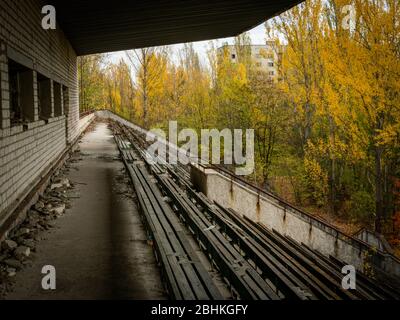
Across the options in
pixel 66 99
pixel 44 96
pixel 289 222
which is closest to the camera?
pixel 44 96

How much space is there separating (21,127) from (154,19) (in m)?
6.64

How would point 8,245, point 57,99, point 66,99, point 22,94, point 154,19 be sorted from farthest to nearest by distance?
point 66,99, point 57,99, point 154,19, point 22,94, point 8,245

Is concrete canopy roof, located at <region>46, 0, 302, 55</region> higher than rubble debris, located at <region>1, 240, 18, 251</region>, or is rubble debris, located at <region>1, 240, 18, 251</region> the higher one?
concrete canopy roof, located at <region>46, 0, 302, 55</region>

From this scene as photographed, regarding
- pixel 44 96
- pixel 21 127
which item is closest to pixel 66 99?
pixel 44 96

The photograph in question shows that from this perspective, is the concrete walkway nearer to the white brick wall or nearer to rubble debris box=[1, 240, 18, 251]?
rubble debris box=[1, 240, 18, 251]

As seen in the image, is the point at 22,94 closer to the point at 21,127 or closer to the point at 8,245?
the point at 21,127

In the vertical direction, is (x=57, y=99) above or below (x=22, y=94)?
above

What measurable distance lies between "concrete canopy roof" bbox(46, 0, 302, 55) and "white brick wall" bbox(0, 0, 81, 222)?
1.16 metres

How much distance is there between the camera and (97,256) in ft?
17.0

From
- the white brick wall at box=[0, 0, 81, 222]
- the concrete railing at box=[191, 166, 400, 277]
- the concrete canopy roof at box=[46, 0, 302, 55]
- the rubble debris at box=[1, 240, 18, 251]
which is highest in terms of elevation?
the concrete canopy roof at box=[46, 0, 302, 55]

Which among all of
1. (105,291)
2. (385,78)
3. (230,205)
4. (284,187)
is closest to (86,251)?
(105,291)

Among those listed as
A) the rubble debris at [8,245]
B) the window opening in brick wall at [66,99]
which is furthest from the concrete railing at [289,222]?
the window opening in brick wall at [66,99]

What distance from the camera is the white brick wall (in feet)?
17.9

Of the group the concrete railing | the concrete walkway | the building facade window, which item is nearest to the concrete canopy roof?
the building facade window
